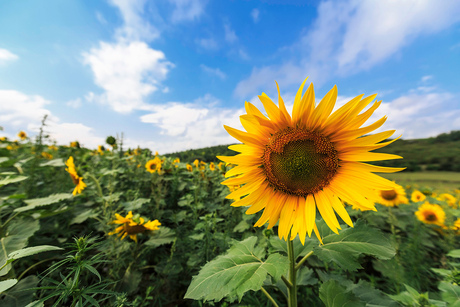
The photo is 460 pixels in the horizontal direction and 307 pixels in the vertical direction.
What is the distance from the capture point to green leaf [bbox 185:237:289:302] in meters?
1.02

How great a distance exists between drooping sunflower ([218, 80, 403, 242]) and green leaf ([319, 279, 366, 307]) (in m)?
0.45

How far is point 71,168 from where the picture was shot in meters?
3.05

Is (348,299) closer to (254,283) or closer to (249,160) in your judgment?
(254,283)

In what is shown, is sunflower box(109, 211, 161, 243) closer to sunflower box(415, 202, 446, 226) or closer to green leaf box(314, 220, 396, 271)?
green leaf box(314, 220, 396, 271)

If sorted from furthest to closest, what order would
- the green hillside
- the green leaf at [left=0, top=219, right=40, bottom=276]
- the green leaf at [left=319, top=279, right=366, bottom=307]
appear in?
the green hillside
the green leaf at [left=0, top=219, right=40, bottom=276]
the green leaf at [left=319, top=279, right=366, bottom=307]

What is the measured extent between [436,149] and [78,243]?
71.1ft

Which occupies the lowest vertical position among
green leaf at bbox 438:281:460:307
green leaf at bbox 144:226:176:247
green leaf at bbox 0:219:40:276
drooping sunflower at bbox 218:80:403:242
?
green leaf at bbox 144:226:176:247

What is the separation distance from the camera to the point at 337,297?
3.86ft

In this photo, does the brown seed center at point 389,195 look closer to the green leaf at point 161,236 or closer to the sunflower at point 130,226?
the green leaf at point 161,236

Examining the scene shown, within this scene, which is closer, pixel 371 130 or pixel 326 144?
pixel 371 130

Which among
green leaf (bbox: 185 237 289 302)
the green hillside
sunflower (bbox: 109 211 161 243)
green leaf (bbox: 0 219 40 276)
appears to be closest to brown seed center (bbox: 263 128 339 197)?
green leaf (bbox: 185 237 289 302)

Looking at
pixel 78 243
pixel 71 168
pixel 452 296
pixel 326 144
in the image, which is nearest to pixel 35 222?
pixel 71 168

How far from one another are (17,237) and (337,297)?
2.80 metres

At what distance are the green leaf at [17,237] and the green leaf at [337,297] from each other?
241 cm
